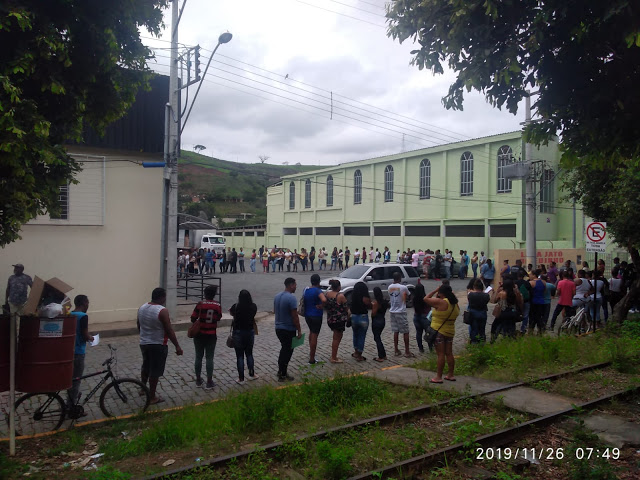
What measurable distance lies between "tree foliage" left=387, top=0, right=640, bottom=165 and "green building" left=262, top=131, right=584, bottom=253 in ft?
70.3

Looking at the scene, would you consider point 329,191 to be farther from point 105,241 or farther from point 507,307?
point 507,307

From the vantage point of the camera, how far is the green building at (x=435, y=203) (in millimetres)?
33062

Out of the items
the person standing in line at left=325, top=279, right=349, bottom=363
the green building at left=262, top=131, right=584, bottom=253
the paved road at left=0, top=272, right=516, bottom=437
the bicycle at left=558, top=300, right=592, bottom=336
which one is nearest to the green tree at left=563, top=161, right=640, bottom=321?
the bicycle at left=558, top=300, right=592, bottom=336

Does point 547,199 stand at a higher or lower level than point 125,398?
higher

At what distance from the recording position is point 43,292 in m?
7.01

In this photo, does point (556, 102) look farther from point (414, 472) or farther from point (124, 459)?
point (124, 459)

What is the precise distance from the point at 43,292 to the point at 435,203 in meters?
32.7

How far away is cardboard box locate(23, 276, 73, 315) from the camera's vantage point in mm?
5800

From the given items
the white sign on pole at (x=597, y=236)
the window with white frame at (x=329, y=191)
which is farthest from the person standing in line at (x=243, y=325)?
the window with white frame at (x=329, y=191)

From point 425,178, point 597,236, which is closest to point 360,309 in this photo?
point 597,236

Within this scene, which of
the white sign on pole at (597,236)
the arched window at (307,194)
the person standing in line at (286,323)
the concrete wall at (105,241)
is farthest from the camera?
the arched window at (307,194)

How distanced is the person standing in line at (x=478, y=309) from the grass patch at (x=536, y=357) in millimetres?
419

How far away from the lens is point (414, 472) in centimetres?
515

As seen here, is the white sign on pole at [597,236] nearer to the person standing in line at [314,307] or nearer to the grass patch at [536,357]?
the grass patch at [536,357]
